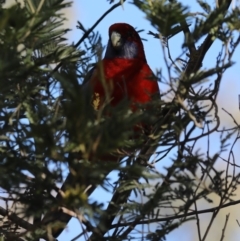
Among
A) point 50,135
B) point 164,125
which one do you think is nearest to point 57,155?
point 50,135

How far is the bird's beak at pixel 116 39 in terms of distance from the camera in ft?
8.09

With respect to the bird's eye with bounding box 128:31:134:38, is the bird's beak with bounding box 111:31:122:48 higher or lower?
lower

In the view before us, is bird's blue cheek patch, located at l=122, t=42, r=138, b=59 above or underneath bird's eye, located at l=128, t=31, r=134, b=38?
underneath

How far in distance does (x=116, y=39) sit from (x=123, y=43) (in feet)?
0.18

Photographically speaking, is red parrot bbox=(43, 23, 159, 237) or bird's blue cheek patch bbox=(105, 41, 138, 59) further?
bird's blue cheek patch bbox=(105, 41, 138, 59)

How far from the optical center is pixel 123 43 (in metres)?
2.52

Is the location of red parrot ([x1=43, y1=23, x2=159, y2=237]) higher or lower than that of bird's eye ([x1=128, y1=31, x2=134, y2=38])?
lower

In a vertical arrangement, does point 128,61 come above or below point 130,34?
below

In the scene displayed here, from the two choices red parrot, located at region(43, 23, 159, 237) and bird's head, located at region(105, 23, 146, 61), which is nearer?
red parrot, located at region(43, 23, 159, 237)

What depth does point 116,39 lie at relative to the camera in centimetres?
247

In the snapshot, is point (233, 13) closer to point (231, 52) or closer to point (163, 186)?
point (231, 52)

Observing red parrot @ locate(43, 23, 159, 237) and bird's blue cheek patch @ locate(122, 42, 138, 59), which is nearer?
red parrot @ locate(43, 23, 159, 237)

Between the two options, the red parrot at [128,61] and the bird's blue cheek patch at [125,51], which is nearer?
the red parrot at [128,61]

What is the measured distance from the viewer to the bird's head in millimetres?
2480
